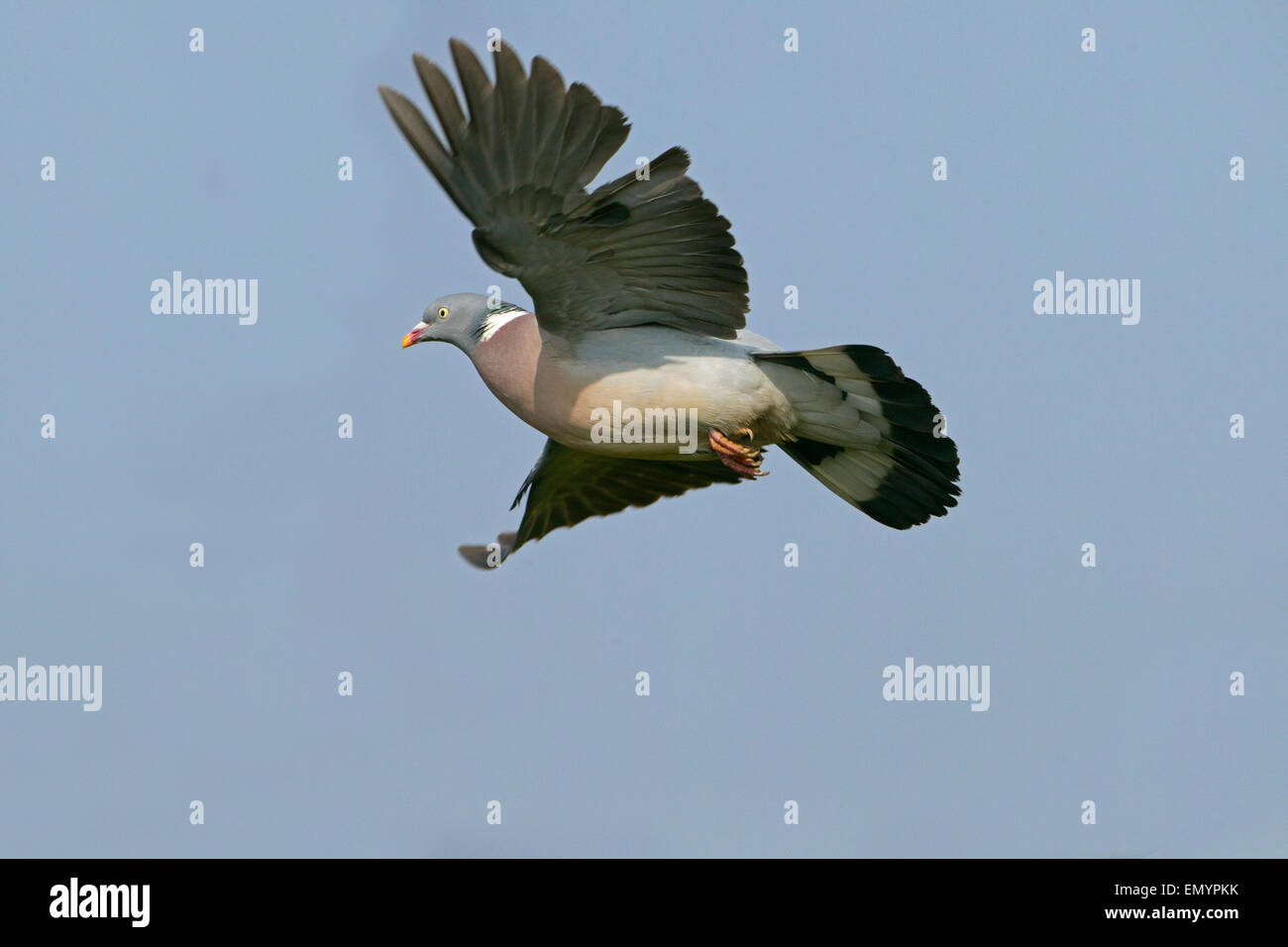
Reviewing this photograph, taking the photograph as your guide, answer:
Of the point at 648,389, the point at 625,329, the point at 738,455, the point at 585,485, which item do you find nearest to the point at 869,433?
the point at 738,455

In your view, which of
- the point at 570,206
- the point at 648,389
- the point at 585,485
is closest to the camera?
the point at 570,206

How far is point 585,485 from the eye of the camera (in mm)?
10312

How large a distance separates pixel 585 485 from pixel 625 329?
6.39ft

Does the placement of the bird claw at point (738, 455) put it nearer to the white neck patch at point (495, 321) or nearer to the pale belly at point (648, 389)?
the pale belly at point (648, 389)

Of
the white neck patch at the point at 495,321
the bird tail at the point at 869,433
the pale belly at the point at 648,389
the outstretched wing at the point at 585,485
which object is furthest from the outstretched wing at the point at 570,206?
the outstretched wing at the point at 585,485

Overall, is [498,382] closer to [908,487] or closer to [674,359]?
[674,359]

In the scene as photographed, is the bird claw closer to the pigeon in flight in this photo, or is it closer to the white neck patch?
the pigeon in flight

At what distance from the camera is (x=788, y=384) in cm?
874

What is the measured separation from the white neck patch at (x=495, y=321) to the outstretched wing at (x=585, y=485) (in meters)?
1.13

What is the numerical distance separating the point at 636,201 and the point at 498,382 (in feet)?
5.33

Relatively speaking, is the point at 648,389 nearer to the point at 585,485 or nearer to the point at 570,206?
the point at 570,206

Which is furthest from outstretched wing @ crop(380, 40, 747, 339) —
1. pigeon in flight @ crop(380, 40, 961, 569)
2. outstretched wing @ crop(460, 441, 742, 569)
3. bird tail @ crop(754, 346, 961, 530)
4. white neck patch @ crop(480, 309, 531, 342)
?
outstretched wing @ crop(460, 441, 742, 569)

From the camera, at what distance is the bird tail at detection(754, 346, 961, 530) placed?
340 inches

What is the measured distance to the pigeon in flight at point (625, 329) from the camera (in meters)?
7.30
